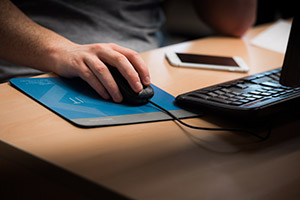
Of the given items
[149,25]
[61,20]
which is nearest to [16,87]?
[61,20]

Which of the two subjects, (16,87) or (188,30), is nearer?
(16,87)

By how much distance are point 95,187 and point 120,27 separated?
0.78m

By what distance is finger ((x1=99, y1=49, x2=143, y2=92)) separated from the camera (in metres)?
0.61

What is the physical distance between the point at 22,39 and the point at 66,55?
167 millimetres

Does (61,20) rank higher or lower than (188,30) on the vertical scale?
higher

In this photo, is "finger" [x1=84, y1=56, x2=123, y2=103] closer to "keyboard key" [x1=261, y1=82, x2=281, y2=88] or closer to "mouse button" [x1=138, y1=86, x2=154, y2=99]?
"mouse button" [x1=138, y1=86, x2=154, y2=99]

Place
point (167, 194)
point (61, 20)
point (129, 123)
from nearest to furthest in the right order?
point (167, 194) → point (129, 123) → point (61, 20)

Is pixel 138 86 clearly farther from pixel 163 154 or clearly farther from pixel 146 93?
pixel 163 154

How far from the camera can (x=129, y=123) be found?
0.55 metres

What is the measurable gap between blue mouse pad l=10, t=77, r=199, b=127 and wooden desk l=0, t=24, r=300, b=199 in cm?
2

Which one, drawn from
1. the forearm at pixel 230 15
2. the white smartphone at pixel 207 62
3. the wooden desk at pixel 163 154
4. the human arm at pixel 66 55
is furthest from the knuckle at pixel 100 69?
the forearm at pixel 230 15

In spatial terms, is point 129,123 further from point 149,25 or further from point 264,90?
point 149,25

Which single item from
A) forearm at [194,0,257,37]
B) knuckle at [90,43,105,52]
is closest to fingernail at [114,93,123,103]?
knuckle at [90,43,105,52]

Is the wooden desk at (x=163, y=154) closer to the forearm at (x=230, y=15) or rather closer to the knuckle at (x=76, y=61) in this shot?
the knuckle at (x=76, y=61)
